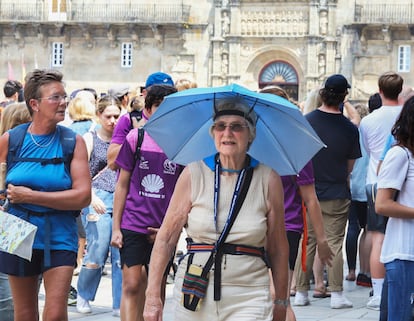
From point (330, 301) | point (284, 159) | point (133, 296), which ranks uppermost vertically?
point (284, 159)

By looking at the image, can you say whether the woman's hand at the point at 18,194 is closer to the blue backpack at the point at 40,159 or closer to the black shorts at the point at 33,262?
the blue backpack at the point at 40,159

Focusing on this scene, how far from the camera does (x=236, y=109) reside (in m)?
5.90

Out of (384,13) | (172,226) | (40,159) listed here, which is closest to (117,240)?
(40,159)

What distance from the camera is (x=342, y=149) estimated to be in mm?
10742

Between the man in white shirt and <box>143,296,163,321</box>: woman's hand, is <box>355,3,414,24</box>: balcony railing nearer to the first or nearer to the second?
the man in white shirt

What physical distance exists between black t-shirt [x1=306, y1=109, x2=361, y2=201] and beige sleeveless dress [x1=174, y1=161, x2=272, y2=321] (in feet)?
16.1

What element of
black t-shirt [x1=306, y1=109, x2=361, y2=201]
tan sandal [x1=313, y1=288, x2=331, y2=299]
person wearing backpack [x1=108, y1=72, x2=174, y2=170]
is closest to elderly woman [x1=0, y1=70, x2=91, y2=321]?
person wearing backpack [x1=108, y1=72, x2=174, y2=170]

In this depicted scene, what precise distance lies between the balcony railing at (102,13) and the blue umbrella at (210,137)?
39.1 metres

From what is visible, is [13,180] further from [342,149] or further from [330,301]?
[330,301]

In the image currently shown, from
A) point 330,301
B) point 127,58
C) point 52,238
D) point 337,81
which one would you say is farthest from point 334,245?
point 127,58

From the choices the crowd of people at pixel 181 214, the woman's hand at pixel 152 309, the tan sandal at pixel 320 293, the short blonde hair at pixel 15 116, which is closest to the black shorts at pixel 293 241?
the crowd of people at pixel 181 214

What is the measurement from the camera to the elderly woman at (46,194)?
6.74m

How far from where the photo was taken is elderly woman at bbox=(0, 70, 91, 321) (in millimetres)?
6742

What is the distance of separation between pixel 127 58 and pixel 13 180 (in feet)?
131
